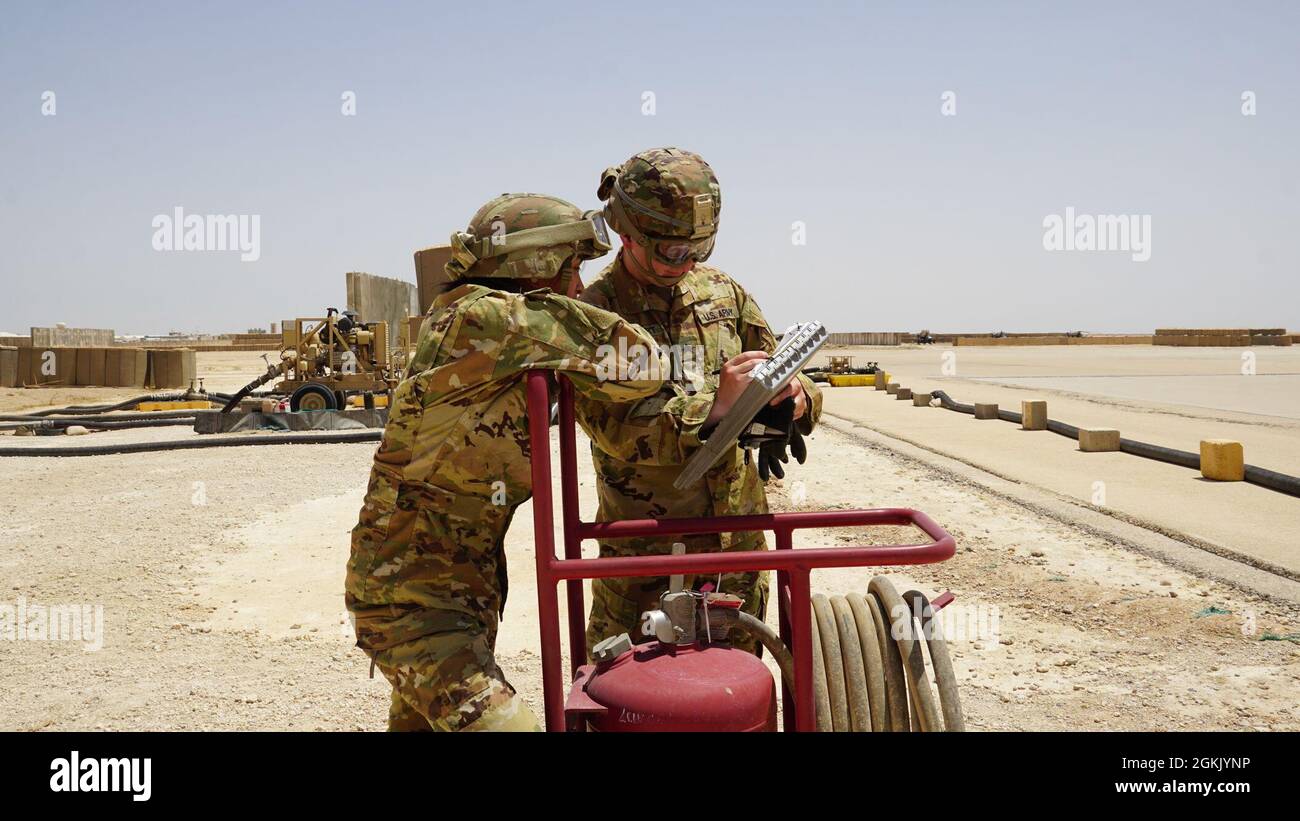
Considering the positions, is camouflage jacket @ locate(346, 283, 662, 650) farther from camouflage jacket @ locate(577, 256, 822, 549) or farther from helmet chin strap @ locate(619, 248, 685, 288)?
helmet chin strap @ locate(619, 248, 685, 288)

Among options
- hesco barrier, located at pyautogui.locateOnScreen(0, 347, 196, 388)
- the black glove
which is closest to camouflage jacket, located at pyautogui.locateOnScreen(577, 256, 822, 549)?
the black glove

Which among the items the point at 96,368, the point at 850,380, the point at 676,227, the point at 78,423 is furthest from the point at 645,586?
the point at 96,368

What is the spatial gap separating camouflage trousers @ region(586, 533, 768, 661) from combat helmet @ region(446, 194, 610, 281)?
2.98 ft

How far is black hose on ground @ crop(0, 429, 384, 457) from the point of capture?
1228 centimetres

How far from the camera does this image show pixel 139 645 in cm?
→ 531

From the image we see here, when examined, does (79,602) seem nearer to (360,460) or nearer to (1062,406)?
(360,460)

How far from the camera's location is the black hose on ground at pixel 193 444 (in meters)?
12.3

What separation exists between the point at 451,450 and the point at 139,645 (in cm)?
417

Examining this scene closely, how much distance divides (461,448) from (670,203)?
35.7 inches

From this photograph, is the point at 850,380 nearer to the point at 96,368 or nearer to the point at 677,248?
the point at 96,368

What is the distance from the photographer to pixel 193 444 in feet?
43.4
